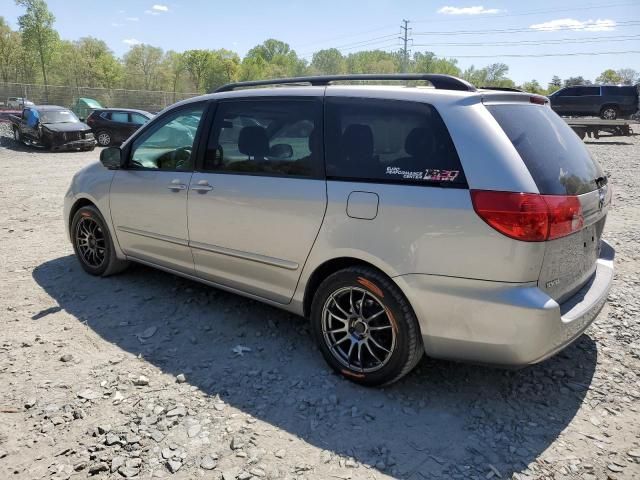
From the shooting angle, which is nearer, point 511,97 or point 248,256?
point 511,97

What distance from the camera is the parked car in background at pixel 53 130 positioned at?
18547 millimetres

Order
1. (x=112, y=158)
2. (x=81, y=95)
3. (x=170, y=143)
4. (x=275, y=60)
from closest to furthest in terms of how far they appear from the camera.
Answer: (x=170, y=143) < (x=112, y=158) < (x=81, y=95) < (x=275, y=60)

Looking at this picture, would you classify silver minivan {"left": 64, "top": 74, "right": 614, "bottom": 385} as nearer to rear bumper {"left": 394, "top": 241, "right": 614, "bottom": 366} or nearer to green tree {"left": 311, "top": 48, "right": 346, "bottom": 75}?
rear bumper {"left": 394, "top": 241, "right": 614, "bottom": 366}

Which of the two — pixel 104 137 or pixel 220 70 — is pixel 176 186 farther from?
pixel 220 70

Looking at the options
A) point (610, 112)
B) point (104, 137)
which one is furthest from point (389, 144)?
point (610, 112)

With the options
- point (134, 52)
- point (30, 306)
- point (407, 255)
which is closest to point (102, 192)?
point (30, 306)

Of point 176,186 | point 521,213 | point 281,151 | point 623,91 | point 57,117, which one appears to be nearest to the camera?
point 521,213

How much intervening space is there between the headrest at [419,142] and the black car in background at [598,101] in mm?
25080

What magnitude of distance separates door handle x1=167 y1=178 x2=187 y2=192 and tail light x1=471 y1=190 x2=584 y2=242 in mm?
2348

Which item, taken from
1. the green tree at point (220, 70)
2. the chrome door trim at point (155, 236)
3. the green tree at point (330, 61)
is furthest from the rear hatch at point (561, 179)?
the green tree at point (330, 61)

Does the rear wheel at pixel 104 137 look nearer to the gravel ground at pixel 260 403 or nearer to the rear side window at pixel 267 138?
the gravel ground at pixel 260 403

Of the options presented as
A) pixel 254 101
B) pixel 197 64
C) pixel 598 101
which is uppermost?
pixel 197 64

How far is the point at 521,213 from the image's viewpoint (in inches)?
100

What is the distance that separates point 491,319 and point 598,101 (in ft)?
88.5
